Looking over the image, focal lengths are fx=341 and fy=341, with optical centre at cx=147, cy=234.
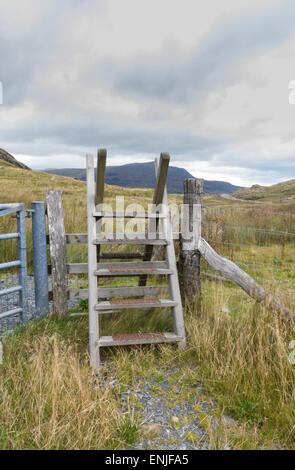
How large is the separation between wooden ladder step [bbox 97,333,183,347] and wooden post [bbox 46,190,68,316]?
127cm

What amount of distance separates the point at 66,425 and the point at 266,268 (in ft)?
21.2

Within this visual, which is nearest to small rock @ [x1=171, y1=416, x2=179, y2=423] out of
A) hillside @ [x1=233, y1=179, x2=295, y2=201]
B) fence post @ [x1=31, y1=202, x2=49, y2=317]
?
fence post @ [x1=31, y1=202, x2=49, y2=317]

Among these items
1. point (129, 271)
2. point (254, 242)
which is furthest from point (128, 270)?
point (254, 242)

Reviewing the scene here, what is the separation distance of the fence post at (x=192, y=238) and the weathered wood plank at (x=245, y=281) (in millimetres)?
167

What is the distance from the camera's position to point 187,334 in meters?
3.97

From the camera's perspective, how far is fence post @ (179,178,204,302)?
183 inches

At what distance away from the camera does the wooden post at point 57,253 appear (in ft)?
15.4

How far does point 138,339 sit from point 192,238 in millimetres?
1640

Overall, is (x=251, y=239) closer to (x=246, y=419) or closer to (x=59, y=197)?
(x=59, y=197)

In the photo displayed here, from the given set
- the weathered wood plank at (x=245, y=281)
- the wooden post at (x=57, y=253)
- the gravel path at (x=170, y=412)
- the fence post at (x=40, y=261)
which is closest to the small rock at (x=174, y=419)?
the gravel path at (x=170, y=412)

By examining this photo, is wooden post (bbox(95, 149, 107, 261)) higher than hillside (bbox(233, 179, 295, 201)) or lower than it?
lower

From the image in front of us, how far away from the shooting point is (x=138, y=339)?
3.61 metres

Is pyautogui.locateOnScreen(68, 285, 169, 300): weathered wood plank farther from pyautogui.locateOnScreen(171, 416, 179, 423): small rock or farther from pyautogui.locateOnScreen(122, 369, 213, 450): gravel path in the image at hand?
pyautogui.locateOnScreen(171, 416, 179, 423): small rock

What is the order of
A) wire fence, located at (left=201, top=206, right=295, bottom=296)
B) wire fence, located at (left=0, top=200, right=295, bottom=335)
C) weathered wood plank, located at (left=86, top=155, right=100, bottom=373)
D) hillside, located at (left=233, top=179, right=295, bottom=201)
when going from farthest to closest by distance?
hillside, located at (left=233, top=179, right=295, bottom=201), wire fence, located at (left=201, top=206, right=295, bottom=296), wire fence, located at (left=0, top=200, right=295, bottom=335), weathered wood plank, located at (left=86, top=155, right=100, bottom=373)
